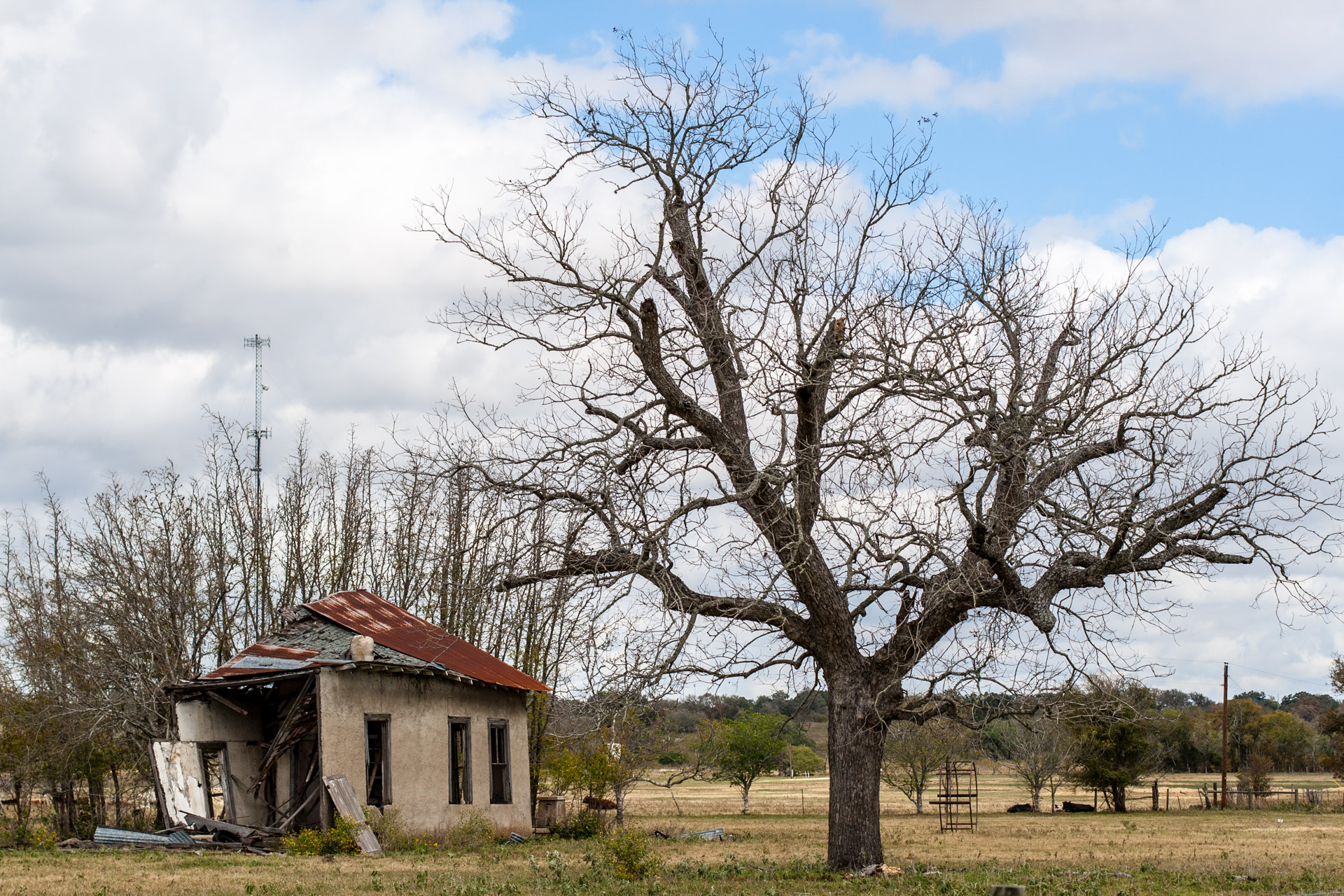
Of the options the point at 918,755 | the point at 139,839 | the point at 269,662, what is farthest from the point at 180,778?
the point at 918,755

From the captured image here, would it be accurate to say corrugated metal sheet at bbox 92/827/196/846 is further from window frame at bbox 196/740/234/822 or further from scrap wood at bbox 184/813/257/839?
window frame at bbox 196/740/234/822

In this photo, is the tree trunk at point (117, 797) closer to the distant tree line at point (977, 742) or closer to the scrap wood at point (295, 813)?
the scrap wood at point (295, 813)

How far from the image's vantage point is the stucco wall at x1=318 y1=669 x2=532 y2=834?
20375 millimetres

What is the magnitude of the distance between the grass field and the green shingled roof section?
3.75 metres

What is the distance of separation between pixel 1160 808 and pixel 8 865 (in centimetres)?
4469

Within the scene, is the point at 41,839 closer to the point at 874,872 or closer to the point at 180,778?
the point at 180,778

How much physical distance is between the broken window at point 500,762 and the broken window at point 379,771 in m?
2.69

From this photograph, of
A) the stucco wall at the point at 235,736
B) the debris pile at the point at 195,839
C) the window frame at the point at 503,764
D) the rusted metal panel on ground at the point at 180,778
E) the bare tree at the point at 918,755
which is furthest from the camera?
the bare tree at the point at 918,755

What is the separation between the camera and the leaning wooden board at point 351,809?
1920 cm

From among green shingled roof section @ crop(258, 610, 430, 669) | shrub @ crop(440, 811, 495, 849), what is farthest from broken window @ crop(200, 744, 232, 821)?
shrub @ crop(440, 811, 495, 849)

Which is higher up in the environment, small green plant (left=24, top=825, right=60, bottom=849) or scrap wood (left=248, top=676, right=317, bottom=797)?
scrap wood (left=248, top=676, right=317, bottom=797)

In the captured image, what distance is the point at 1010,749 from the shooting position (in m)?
44.8

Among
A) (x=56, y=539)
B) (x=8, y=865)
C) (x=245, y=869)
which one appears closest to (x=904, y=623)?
(x=245, y=869)

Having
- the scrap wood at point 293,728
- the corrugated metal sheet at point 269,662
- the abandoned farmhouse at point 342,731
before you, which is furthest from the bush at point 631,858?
the scrap wood at point 293,728
